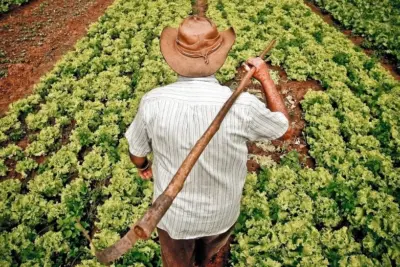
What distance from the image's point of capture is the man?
2322mm

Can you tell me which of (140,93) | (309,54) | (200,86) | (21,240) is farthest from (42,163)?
(309,54)

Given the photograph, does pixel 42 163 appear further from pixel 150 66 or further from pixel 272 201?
pixel 272 201

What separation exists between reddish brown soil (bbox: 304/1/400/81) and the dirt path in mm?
6964

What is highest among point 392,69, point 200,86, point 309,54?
point 200,86

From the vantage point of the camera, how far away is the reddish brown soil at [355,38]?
8211 millimetres

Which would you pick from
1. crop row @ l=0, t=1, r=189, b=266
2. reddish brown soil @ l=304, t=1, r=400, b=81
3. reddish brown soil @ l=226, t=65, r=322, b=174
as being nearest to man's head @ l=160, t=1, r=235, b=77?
crop row @ l=0, t=1, r=189, b=266

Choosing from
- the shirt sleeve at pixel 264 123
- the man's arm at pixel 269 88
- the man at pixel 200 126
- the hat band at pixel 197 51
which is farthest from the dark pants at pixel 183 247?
the hat band at pixel 197 51

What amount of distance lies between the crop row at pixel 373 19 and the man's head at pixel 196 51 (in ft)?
24.8


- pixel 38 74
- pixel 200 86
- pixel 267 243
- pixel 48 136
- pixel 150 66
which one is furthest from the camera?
pixel 38 74

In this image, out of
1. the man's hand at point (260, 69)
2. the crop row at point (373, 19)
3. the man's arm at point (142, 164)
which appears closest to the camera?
the man's hand at point (260, 69)

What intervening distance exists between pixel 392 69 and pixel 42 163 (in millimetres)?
8195

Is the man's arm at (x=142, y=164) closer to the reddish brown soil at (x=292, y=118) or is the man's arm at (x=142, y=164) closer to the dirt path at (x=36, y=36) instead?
the reddish brown soil at (x=292, y=118)

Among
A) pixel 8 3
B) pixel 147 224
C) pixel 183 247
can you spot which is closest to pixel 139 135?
pixel 183 247

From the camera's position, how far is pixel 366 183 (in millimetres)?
5117
